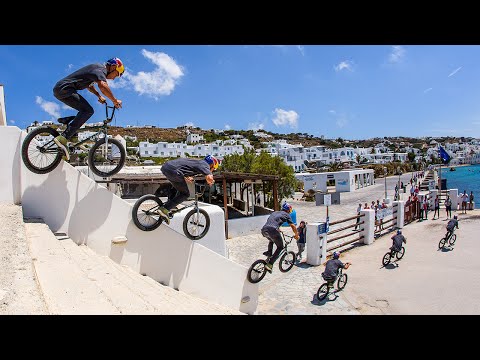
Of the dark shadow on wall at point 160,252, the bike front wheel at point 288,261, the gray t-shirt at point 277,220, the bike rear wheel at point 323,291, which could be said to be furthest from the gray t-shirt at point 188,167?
the bike front wheel at point 288,261

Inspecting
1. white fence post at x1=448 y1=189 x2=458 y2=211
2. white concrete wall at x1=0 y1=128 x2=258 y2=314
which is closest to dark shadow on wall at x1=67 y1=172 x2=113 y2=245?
white concrete wall at x1=0 y1=128 x2=258 y2=314

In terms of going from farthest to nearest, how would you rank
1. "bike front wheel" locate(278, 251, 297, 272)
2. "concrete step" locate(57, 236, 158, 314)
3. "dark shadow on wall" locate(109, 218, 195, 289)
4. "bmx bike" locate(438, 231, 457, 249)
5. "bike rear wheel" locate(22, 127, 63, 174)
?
"bmx bike" locate(438, 231, 457, 249), "bike front wheel" locate(278, 251, 297, 272), "dark shadow on wall" locate(109, 218, 195, 289), "bike rear wheel" locate(22, 127, 63, 174), "concrete step" locate(57, 236, 158, 314)

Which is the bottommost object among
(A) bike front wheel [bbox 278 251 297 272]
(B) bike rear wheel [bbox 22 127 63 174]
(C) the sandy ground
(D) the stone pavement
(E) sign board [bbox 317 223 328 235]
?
(D) the stone pavement

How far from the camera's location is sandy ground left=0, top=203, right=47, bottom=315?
247cm

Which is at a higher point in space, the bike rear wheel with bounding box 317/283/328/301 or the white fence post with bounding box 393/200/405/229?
the white fence post with bounding box 393/200/405/229

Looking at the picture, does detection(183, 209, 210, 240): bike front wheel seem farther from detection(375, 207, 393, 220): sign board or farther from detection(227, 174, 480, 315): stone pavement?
detection(375, 207, 393, 220): sign board

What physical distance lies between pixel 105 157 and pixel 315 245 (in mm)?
8462

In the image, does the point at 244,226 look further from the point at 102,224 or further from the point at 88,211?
the point at 88,211

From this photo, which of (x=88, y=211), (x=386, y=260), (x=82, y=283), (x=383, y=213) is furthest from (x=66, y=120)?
(x=383, y=213)

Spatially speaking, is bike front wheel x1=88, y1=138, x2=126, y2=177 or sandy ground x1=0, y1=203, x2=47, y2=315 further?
bike front wheel x1=88, y1=138, x2=126, y2=177

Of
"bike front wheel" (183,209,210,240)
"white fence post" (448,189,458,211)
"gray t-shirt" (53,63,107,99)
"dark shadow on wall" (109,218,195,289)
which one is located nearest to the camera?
"gray t-shirt" (53,63,107,99)

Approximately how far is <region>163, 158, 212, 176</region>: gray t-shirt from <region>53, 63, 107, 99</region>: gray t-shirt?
1.71 m
